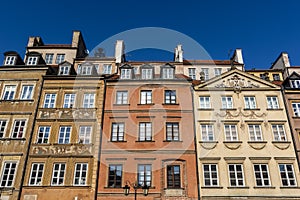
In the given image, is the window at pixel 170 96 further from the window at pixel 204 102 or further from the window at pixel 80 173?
the window at pixel 80 173

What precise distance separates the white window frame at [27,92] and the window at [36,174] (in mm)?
6146

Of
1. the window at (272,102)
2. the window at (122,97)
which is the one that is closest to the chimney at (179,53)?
the window at (122,97)

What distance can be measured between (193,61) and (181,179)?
1456 cm

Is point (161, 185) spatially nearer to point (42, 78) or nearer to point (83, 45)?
point (42, 78)

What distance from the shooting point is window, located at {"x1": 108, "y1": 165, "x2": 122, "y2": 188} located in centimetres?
2178

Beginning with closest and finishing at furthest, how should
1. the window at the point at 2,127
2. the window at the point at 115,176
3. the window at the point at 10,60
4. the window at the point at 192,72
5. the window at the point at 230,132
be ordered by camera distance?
the window at the point at 115,176 → the window at the point at 230,132 → the window at the point at 2,127 → the window at the point at 10,60 → the window at the point at 192,72

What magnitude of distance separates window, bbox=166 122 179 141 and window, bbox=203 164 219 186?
3209 mm

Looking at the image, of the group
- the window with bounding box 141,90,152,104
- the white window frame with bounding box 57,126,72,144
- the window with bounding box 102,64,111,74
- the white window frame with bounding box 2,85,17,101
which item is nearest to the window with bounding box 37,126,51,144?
the white window frame with bounding box 57,126,72,144

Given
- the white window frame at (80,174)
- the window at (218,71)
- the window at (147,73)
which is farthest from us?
the window at (218,71)

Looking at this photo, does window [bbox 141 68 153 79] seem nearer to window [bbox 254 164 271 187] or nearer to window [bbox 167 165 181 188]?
window [bbox 167 165 181 188]

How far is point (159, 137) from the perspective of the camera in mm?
23438

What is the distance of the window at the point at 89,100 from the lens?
81.7 ft

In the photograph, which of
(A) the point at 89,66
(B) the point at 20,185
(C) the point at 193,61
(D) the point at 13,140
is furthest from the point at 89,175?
(C) the point at 193,61

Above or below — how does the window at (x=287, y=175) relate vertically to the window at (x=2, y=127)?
below
